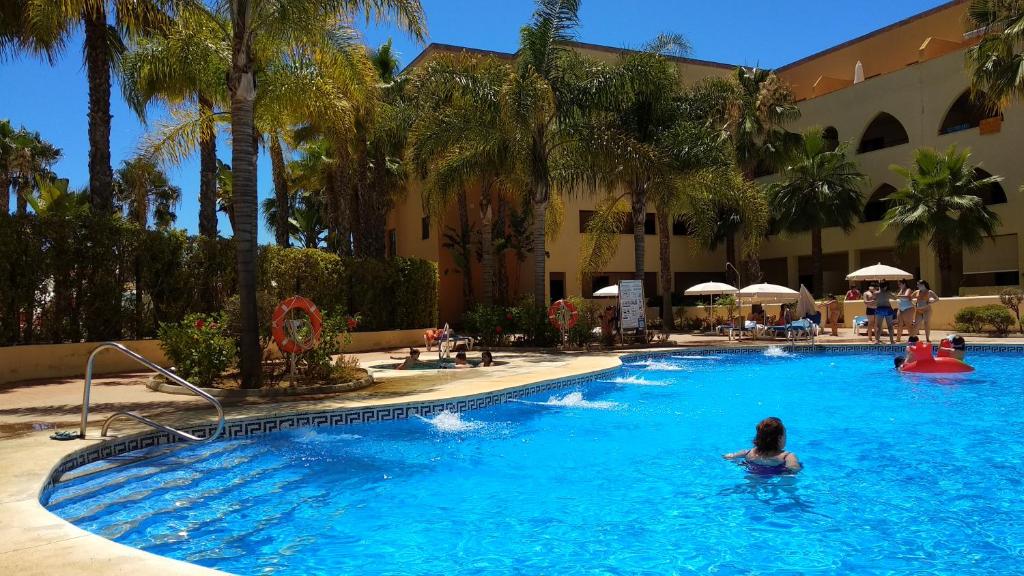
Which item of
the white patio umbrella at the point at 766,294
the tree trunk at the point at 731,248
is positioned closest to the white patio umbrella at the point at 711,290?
the white patio umbrella at the point at 766,294

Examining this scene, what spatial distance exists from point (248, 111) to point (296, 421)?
187 inches

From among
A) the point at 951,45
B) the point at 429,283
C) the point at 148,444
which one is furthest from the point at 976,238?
the point at 148,444

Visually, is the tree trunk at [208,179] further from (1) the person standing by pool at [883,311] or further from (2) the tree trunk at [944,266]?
(2) the tree trunk at [944,266]

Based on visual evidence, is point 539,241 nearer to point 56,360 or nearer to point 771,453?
point 56,360

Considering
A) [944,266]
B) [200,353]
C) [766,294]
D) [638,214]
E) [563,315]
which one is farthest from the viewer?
[944,266]

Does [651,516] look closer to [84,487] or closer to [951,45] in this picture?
[84,487]

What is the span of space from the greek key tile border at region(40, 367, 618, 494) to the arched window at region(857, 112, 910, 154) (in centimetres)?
2855

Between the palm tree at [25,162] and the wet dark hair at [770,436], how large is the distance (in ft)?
111

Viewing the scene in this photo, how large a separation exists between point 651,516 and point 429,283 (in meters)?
16.4

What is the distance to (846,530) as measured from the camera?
208 inches

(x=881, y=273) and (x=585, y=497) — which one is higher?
(x=881, y=273)

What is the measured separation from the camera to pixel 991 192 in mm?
29062

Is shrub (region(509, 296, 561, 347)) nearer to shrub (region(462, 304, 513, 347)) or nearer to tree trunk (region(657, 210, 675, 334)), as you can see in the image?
shrub (region(462, 304, 513, 347))

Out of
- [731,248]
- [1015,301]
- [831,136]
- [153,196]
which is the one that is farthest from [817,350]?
[153,196]
